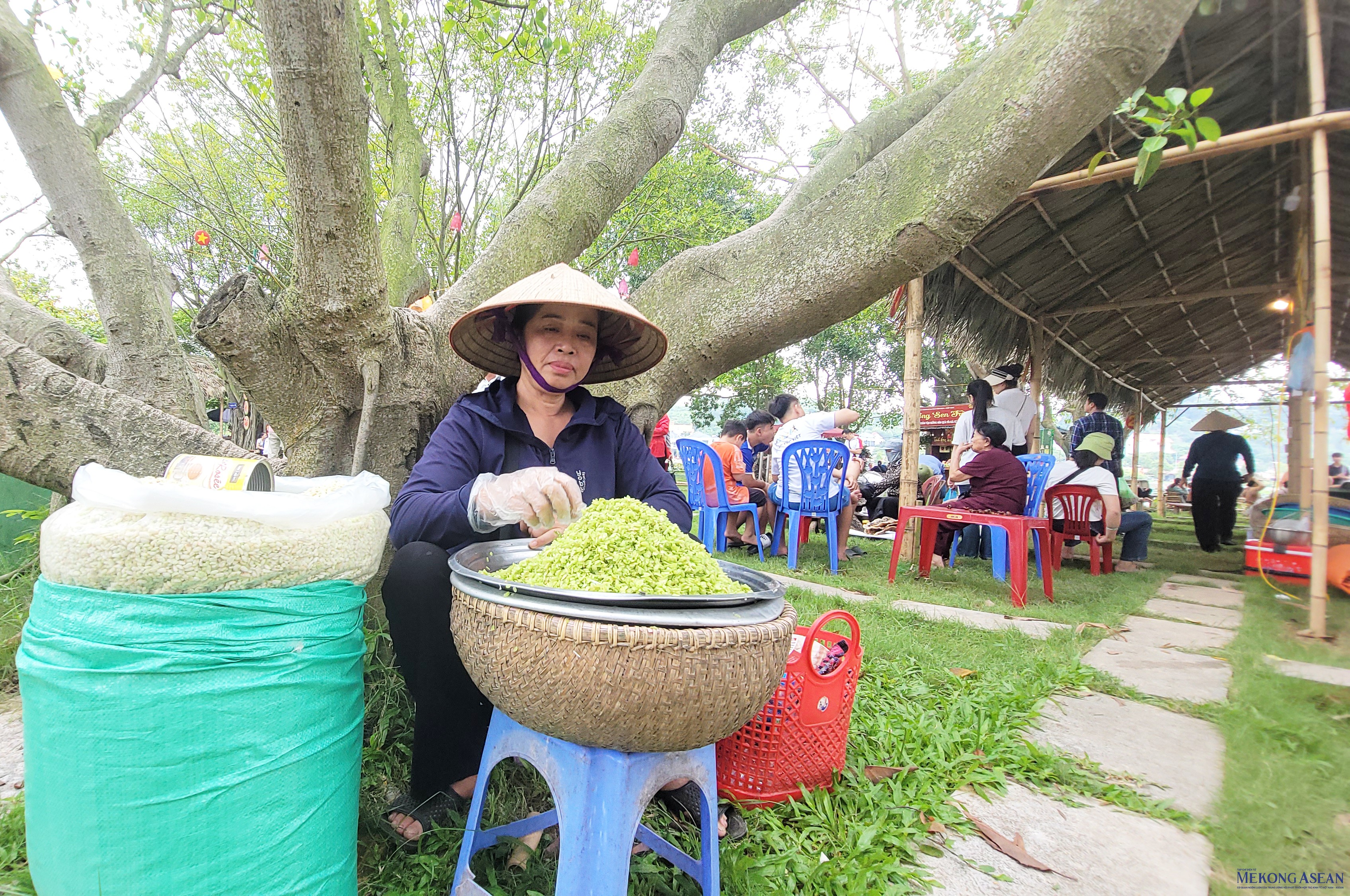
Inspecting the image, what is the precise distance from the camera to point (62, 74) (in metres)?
4.45

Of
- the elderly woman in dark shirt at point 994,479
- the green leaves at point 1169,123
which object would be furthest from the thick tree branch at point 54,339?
the elderly woman in dark shirt at point 994,479

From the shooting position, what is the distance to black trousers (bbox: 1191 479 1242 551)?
295 inches

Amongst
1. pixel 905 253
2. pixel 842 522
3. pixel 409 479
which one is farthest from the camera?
pixel 842 522

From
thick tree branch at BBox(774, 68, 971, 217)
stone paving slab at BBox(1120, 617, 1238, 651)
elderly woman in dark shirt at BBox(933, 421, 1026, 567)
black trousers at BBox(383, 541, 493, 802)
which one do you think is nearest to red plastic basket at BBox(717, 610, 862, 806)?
black trousers at BBox(383, 541, 493, 802)

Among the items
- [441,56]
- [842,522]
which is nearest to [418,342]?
[441,56]

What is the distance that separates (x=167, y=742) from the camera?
1013 mm

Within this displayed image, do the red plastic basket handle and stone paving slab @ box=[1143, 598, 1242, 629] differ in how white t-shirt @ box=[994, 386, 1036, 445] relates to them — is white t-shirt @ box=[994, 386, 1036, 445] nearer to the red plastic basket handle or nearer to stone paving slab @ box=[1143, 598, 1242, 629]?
stone paving slab @ box=[1143, 598, 1242, 629]

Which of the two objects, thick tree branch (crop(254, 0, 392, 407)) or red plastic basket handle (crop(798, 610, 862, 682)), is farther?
red plastic basket handle (crop(798, 610, 862, 682))

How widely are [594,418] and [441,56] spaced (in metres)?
4.74

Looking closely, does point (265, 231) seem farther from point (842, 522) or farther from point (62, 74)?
point (842, 522)

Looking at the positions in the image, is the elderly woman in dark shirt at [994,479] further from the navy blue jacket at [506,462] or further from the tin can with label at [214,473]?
the tin can with label at [214,473]

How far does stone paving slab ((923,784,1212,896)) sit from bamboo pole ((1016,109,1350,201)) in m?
3.07

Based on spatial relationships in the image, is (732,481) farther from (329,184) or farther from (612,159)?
(329,184)

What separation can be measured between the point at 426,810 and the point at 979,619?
10.9ft
